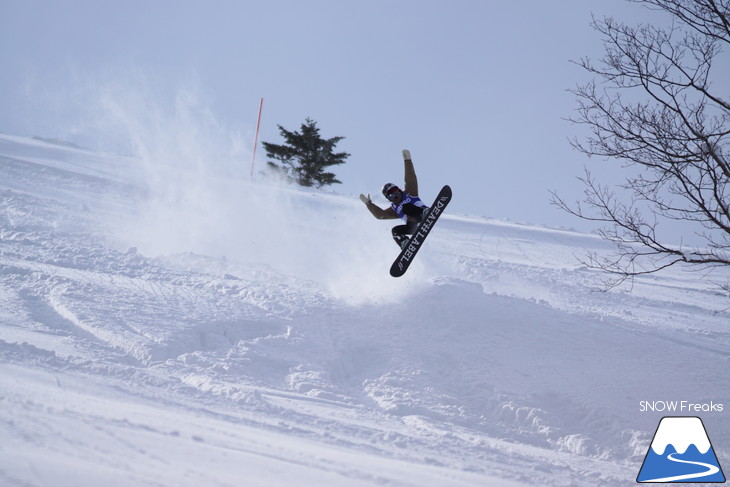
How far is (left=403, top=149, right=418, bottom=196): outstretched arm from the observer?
945 cm

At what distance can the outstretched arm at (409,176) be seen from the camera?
372 inches

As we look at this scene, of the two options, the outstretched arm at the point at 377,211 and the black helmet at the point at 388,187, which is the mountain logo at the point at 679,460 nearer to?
the outstretched arm at the point at 377,211

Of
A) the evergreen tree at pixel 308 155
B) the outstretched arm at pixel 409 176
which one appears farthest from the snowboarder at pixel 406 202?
the evergreen tree at pixel 308 155

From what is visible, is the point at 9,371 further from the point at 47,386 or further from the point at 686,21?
the point at 686,21

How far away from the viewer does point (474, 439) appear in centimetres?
711

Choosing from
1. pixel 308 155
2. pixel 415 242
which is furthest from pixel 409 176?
pixel 308 155

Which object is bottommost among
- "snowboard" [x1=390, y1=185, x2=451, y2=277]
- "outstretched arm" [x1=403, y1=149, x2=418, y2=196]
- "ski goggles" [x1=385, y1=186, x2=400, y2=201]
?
"snowboard" [x1=390, y1=185, x2=451, y2=277]

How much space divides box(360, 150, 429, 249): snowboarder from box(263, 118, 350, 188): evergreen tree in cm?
2748

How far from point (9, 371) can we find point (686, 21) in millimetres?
10108

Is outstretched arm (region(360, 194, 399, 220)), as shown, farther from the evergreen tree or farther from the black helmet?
the evergreen tree

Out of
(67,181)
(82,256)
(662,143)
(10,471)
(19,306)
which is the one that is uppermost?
(67,181)

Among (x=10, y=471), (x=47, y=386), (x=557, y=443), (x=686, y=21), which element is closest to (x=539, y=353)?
(x=557, y=443)

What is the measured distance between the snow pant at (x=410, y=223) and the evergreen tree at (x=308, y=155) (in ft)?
89.2

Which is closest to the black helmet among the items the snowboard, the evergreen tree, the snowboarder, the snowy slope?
the snowboarder
